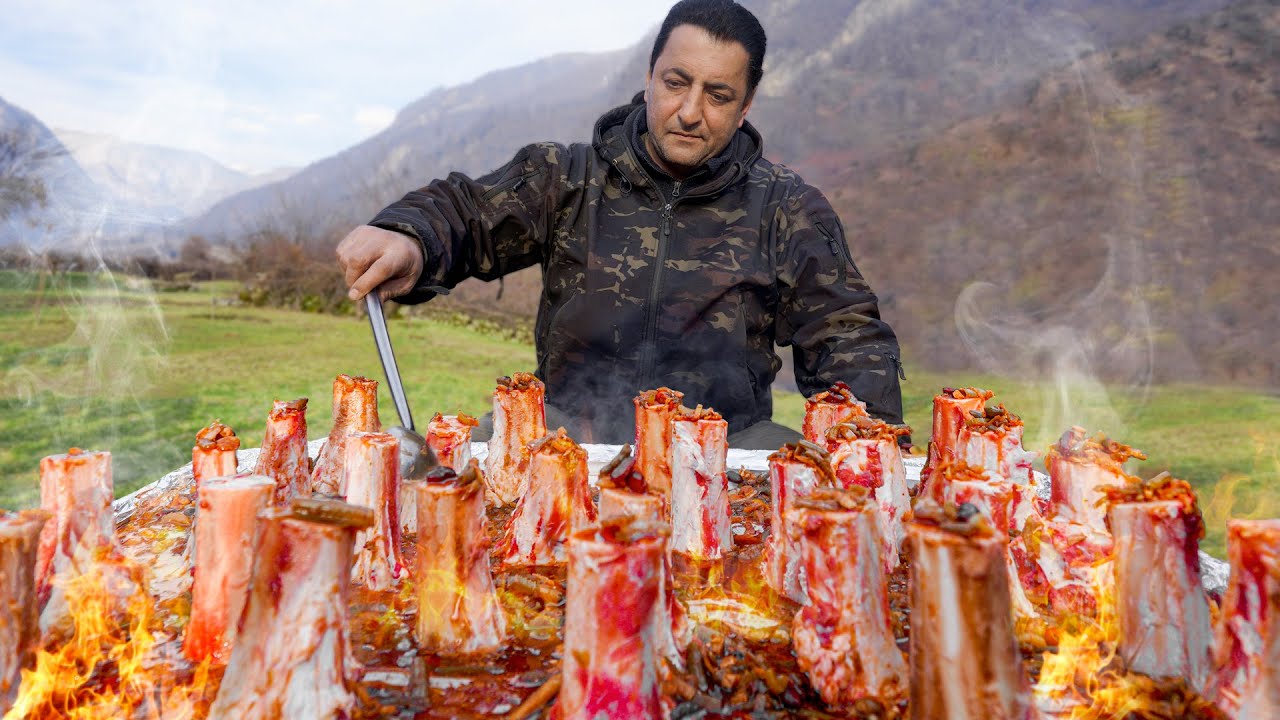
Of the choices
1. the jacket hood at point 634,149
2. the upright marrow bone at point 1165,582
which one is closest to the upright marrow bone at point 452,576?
the upright marrow bone at point 1165,582

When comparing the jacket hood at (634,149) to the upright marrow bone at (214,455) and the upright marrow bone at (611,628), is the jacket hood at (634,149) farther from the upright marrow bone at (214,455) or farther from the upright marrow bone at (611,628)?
the upright marrow bone at (611,628)

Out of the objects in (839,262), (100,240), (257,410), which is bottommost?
(257,410)

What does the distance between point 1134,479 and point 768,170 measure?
4.43 metres

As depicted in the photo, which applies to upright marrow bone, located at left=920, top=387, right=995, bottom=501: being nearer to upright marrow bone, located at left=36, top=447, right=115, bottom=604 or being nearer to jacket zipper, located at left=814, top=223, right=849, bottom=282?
jacket zipper, located at left=814, top=223, right=849, bottom=282

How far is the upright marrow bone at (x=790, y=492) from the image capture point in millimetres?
2559

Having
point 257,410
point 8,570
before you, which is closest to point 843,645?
point 8,570

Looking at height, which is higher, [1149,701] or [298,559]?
[298,559]

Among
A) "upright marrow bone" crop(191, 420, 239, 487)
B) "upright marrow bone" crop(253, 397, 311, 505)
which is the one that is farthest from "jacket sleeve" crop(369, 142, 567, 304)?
"upright marrow bone" crop(191, 420, 239, 487)

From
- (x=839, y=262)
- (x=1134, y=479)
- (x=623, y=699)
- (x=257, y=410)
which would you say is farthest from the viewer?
(x=257, y=410)

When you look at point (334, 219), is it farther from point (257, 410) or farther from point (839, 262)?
point (839, 262)

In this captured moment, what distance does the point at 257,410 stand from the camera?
13711 millimetres

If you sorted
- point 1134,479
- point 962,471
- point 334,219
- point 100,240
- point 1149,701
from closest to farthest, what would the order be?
1. point 1149,701
2. point 1134,479
3. point 962,471
4. point 100,240
5. point 334,219

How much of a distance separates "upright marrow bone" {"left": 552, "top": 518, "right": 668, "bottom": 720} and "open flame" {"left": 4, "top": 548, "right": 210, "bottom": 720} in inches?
43.1

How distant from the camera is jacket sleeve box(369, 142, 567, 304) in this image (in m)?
5.23
